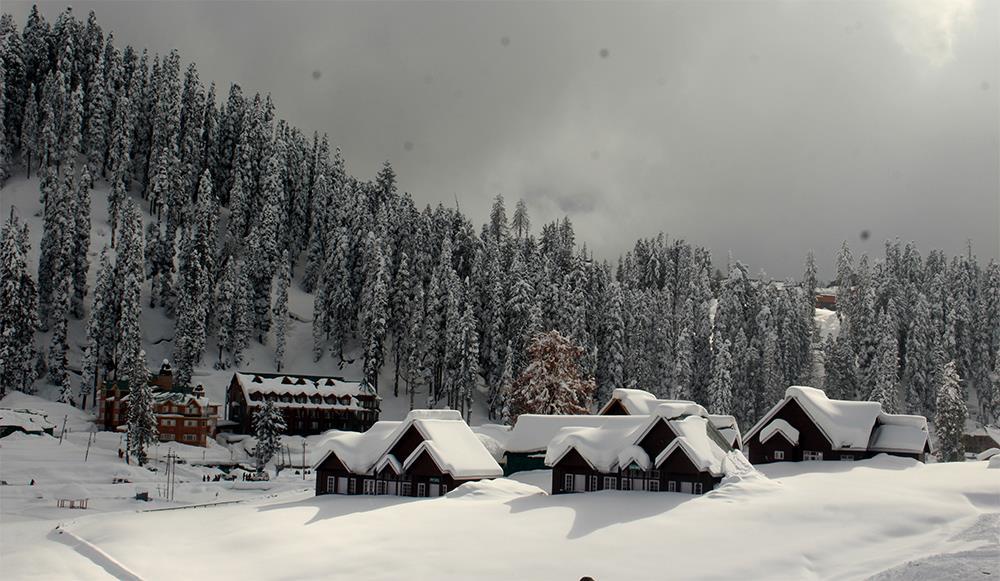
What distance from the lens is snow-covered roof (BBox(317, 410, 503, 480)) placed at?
167 ft

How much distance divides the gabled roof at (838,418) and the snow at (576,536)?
6827 millimetres

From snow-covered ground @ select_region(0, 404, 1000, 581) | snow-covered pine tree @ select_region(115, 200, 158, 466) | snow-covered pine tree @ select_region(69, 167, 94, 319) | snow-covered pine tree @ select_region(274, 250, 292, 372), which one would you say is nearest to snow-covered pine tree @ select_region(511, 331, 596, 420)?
snow-covered ground @ select_region(0, 404, 1000, 581)

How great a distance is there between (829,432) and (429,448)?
1049 inches

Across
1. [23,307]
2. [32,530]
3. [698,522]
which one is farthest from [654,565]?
[23,307]

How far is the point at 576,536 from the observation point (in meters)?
36.9

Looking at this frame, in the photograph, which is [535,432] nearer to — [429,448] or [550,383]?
[429,448]

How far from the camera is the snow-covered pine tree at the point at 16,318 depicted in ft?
335

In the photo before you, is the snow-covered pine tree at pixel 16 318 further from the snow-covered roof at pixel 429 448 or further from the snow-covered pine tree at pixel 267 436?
the snow-covered roof at pixel 429 448

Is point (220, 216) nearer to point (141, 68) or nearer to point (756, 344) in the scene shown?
point (141, 68)

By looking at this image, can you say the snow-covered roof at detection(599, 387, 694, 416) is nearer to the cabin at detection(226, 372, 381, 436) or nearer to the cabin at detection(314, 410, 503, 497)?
the cabin at detection(314, 410, 503, 497)

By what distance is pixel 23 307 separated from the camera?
345 ft

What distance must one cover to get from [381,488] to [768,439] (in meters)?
26.6

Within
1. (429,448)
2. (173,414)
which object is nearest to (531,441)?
(429,448)

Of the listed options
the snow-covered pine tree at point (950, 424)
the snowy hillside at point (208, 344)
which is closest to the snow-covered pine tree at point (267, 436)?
the snowy hillside at point (208, 344)
